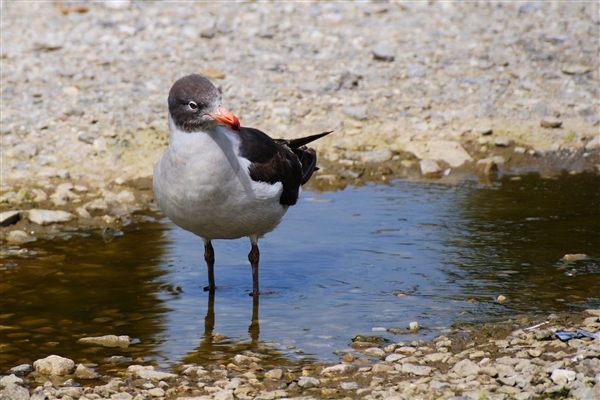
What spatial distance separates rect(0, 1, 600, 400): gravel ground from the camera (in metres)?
10.3

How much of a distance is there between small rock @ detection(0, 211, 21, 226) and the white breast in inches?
112

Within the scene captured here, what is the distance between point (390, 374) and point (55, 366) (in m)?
2.17

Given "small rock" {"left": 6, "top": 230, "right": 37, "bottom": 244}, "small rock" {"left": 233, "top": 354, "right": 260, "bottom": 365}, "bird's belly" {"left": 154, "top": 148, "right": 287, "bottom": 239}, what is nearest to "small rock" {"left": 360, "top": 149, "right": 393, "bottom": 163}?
"bird's belly" {"left": 154, "top": 148, "right": 287, "bottom": 239}

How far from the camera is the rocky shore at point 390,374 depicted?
4.89 metres

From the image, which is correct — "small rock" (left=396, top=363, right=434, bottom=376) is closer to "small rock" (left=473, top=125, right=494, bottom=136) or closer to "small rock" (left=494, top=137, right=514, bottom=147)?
"small rock" (left=494, top=137, right=514, bottom=147)

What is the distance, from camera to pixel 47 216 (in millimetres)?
9008

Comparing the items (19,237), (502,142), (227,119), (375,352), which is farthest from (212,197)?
(502,142)

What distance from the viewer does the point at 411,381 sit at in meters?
5.13

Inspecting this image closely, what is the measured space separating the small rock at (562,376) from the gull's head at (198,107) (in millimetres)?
2767

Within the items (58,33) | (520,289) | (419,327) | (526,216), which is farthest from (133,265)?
(58,33)

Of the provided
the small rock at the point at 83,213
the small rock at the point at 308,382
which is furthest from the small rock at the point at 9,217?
the small rock at the point at 308,382

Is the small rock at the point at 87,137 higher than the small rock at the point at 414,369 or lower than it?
higher

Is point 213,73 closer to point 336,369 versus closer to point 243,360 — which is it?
point 243,360

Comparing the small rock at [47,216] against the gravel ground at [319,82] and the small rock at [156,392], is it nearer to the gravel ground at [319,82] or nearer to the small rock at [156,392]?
the gravel ground at [319,82]
